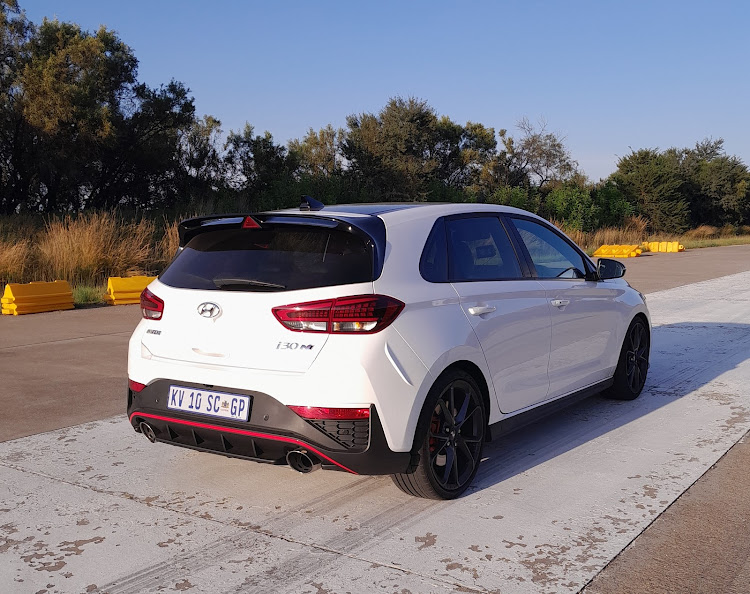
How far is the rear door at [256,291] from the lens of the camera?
4.10m

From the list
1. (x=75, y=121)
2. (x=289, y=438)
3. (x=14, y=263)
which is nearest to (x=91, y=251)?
(x=14, y=263)

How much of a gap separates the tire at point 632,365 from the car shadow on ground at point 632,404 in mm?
93

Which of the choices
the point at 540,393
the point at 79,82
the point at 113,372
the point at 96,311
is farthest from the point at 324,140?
the point at 540,393

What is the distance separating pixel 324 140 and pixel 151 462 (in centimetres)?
4018

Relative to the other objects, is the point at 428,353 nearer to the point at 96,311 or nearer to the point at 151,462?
the point at 151,462

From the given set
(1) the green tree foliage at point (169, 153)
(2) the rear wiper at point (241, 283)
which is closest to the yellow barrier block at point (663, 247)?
(1) the green tree foliage at point (169, 153)

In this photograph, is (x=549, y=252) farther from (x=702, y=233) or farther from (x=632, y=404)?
(x=702, y=233)

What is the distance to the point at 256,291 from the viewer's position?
13.9 feet

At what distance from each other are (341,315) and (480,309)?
106cm

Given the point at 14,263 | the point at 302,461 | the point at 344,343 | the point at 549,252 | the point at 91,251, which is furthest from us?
the point at 91,251

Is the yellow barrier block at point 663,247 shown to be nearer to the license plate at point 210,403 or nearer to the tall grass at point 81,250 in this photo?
the tall grass at point 81,250

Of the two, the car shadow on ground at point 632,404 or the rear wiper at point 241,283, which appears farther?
the car shadow on ground at point 632,404

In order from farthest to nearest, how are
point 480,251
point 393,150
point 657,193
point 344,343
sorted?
point 657,193 → point 393,150 → point 480,251 → point 344,343

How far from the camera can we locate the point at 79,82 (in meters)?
26.3
